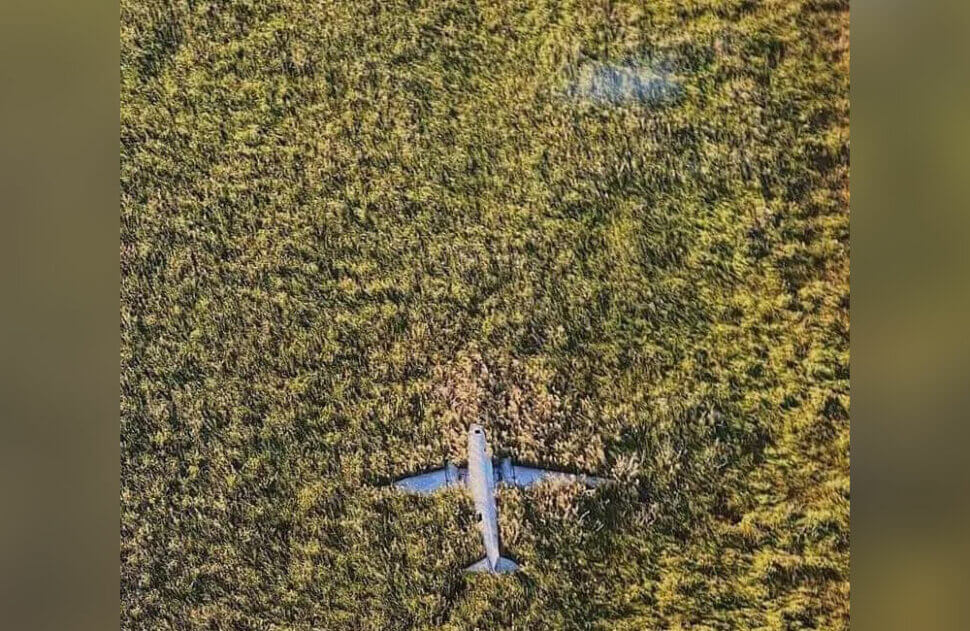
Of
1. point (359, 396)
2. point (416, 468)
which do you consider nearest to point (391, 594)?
point (416, 468)

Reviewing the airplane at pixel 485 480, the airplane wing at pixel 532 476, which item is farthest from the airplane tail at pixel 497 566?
the airplane wing at pixel 532 476

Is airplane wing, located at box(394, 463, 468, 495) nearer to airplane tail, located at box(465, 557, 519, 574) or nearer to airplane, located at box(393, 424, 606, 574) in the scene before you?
airplane, located at box(393, 424, 606, 574)

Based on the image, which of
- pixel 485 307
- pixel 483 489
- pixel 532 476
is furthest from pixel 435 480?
pixel 485 307

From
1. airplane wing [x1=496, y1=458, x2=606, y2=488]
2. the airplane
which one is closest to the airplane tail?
the airplane

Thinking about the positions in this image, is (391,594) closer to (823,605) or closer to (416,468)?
(416,468)

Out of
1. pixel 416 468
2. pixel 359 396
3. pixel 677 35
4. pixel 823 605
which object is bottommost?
pixel 823 605

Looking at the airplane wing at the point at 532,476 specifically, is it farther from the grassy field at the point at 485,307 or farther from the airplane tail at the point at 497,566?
the airplane tail at the point at 497,566
